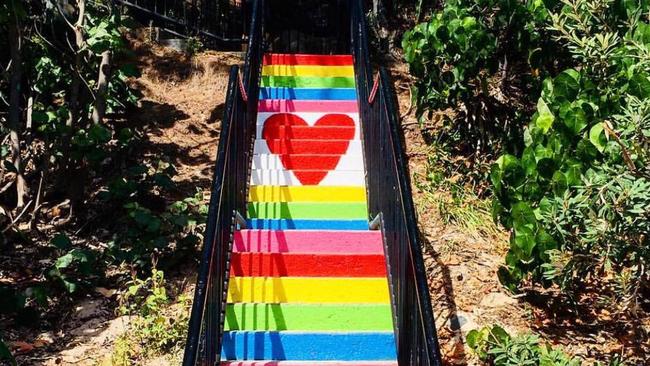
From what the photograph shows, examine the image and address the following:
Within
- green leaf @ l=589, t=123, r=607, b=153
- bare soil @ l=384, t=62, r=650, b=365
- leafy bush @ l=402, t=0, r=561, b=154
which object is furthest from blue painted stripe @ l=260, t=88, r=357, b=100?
green leaf @ l=589, t=123, r=607, b=153

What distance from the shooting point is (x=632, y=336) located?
5.30 metres

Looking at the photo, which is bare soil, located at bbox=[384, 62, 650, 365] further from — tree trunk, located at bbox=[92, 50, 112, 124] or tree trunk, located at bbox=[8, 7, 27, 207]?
tree trunk, located at bbox=[8, 7, 27, 207]

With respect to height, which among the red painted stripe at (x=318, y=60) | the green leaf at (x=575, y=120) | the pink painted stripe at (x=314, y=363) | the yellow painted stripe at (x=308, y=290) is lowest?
the pink painted stripe at (x=314, y=363)

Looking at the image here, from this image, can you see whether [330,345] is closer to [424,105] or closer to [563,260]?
[563,260]

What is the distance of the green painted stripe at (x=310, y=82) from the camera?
7.80 m

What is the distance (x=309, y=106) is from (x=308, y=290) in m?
2.98

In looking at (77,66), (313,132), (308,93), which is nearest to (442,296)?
(313,132)

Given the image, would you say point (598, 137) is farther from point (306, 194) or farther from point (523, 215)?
point (306, 194)

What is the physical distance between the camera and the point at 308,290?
4.75 m

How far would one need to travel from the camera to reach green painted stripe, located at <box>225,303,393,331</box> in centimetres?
447

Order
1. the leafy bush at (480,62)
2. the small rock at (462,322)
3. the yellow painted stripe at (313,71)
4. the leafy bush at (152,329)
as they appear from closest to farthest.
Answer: the leafy bush at (152,329) → the small rock at (462,322) → the leafy bush at (480,62) → the yellow painted stripe at (313,71)

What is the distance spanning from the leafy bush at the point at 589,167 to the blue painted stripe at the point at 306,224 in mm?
1290

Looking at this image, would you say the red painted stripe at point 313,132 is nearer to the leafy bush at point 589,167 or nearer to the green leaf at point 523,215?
the leafy bush at point 589,167

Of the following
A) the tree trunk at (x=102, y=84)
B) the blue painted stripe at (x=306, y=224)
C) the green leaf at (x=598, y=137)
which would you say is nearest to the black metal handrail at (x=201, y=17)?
the tree trunk at (x=102, y=84)
